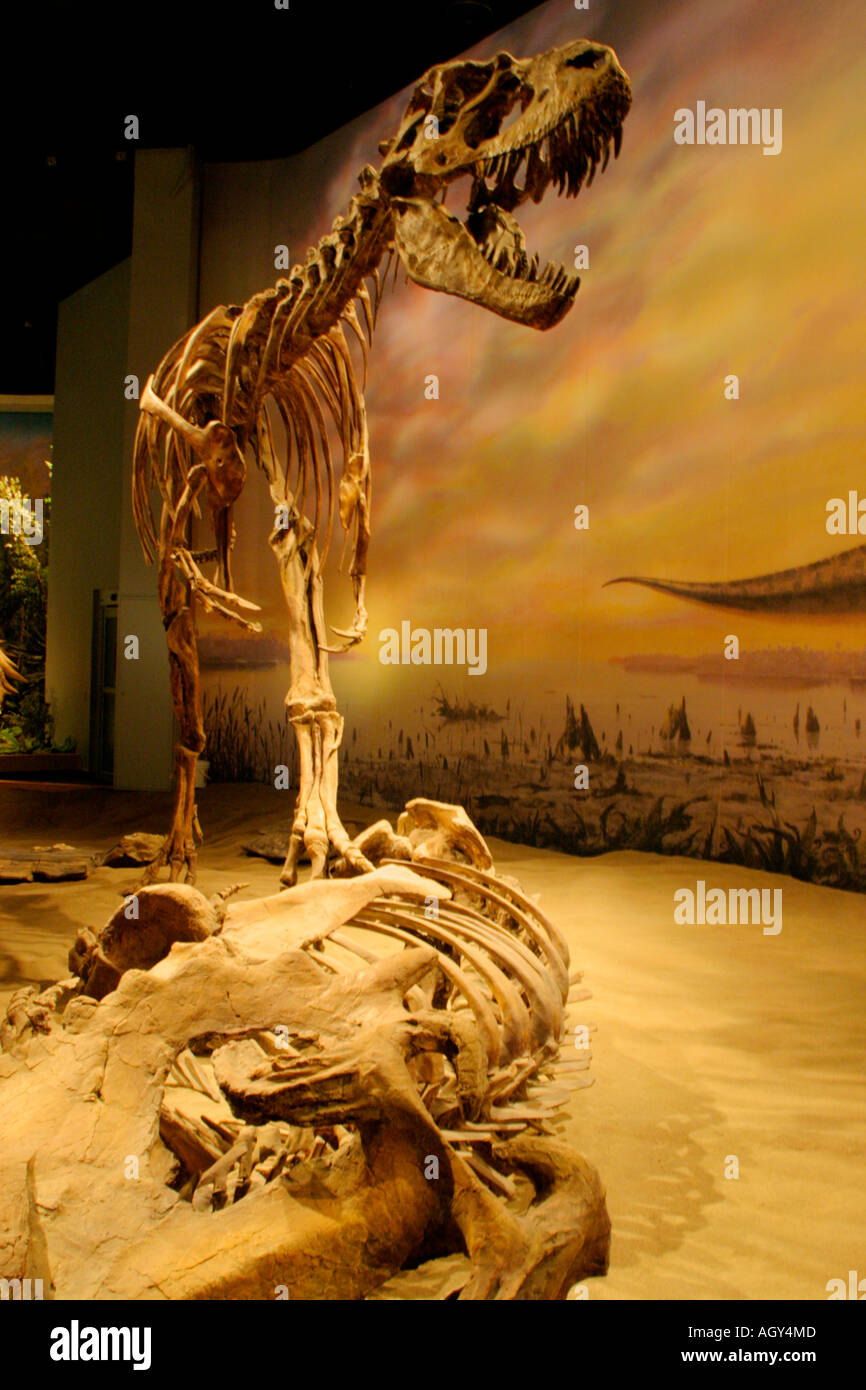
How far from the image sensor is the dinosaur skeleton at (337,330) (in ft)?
9.41

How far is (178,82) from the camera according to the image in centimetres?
822

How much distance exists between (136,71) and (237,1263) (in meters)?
9.01

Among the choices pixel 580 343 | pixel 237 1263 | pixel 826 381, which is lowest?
pixel 237 1263

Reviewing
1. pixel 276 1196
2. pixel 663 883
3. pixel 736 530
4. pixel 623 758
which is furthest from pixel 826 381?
pixel 276 1196

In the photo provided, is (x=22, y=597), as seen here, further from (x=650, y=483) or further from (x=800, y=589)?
(x=800, y=589)

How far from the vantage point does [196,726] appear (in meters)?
5.19

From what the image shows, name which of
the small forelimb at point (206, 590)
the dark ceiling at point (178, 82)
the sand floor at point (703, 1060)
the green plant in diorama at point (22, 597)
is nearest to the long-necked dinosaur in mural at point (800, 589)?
the sand floor at point (703, 1060)

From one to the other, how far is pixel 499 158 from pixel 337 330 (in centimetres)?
144

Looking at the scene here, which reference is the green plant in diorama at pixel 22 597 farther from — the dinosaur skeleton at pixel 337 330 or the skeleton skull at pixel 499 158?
the skeleton skull at pixel 499 158

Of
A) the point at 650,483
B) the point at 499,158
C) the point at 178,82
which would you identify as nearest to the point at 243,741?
the point at 650,483

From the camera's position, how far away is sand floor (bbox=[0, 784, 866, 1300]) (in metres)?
2.18

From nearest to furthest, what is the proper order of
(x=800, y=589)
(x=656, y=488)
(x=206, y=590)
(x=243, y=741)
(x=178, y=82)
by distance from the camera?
(x=206, y=590)
(x=800, y=589)
(x=656, y=488)
(x=178, y=82)
(x=243, y=741)

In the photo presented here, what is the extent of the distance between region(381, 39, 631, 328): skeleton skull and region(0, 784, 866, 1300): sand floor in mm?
2457

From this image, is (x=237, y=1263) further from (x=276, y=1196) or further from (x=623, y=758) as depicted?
(x=623, y=758)
